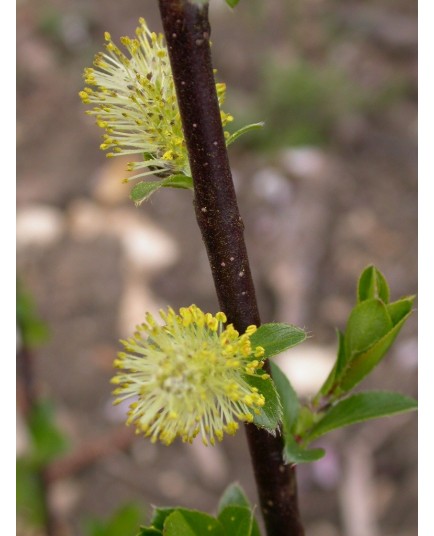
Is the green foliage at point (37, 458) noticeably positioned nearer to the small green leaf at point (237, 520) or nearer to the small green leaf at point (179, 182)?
the small green leaf at point (237, 520)

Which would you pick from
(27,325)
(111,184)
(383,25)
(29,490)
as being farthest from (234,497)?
(383,25)

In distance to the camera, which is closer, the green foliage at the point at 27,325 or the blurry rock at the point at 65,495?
the green foliage at the point at 27,325

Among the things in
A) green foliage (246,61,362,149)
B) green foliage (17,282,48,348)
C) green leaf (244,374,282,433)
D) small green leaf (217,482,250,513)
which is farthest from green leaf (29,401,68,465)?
green foliage (246,61,362,149)

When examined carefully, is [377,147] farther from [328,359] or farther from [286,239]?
[328,359]

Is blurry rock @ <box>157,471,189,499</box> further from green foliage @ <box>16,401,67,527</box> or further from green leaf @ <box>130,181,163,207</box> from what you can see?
green leaf @ <box>130,181,163,207</box>

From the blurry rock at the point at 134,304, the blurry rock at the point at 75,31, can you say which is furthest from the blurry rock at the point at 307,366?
the blurry rock at the point at 75,31

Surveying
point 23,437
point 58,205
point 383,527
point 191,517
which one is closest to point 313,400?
point 191,517

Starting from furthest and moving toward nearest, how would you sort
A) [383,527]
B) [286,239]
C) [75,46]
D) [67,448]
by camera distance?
1. [75,46]
2. [286,239]
3. [383,527]
4. [67,448]

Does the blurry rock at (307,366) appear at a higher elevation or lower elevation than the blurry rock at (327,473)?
higher
